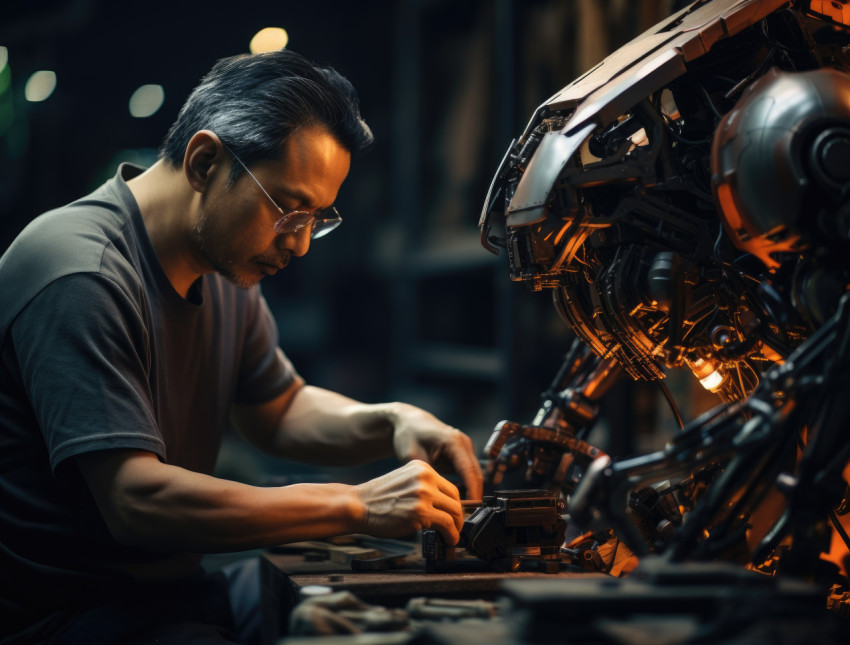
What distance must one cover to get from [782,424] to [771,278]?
273 mm

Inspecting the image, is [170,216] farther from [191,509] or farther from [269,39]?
[269,39]

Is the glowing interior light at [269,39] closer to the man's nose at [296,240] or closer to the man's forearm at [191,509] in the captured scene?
the man's nose at [296,240]

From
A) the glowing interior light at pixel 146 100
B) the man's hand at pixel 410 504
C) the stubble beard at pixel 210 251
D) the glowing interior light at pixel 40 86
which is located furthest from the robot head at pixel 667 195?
the glowing interior light at pixel 40 86

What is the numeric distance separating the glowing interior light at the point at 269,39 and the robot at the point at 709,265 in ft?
6.42

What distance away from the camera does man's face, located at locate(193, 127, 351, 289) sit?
5.47ft

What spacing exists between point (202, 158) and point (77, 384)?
576 millimetres

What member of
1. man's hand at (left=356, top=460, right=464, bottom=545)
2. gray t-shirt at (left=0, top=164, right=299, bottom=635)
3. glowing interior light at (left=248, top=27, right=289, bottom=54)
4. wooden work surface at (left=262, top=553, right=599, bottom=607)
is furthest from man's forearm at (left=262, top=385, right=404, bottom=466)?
glowing interior light at (left=248, top=27, right=289, bottom=54)

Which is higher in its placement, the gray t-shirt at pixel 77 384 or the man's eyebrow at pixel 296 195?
the man's eyebrow at pixel 296 195

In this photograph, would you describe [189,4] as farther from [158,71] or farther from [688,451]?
[688,451]

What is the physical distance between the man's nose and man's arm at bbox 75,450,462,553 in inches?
22.0

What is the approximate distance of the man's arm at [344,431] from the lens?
5.85ft

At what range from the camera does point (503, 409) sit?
299 cm

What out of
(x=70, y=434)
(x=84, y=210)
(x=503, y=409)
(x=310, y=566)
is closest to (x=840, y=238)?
(x=310, y=566)

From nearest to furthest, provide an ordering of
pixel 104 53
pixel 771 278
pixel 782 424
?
pixel 782 424, pixel 771 278, pixel 104 53
